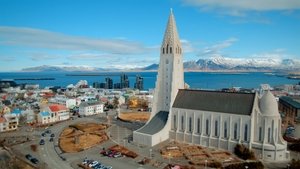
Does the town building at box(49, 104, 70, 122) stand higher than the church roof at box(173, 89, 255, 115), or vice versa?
the church roof at box(173, 89, 255, 115)

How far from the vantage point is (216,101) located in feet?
129

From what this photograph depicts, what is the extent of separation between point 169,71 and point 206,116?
30.9ft

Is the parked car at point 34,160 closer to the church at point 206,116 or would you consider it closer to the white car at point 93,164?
the white car at point 93,164

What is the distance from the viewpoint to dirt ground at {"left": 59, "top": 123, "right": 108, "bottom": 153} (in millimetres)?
39812

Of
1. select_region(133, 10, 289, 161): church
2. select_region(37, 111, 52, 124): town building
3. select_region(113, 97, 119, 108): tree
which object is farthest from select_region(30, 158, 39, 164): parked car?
select_region(113, 97, 119, 108): tree

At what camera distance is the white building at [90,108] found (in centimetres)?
6925

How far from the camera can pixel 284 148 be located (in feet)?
112

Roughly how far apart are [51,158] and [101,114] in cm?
3601

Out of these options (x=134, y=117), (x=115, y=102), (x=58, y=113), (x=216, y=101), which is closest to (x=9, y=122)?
(x=58, y=113)

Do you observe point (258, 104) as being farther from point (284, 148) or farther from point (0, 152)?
point (0, 152)

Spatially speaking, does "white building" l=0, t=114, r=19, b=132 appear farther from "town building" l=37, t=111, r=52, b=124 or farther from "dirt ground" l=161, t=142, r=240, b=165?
"dirt ground" l=161, t=142, r=240, b=165

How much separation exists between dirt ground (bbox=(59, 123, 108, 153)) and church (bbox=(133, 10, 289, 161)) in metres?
7.13

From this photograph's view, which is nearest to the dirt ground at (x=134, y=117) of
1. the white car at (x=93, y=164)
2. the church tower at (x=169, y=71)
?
the church tower at (x=169, y=71)

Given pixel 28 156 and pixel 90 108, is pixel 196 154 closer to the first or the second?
pixel 28 156
